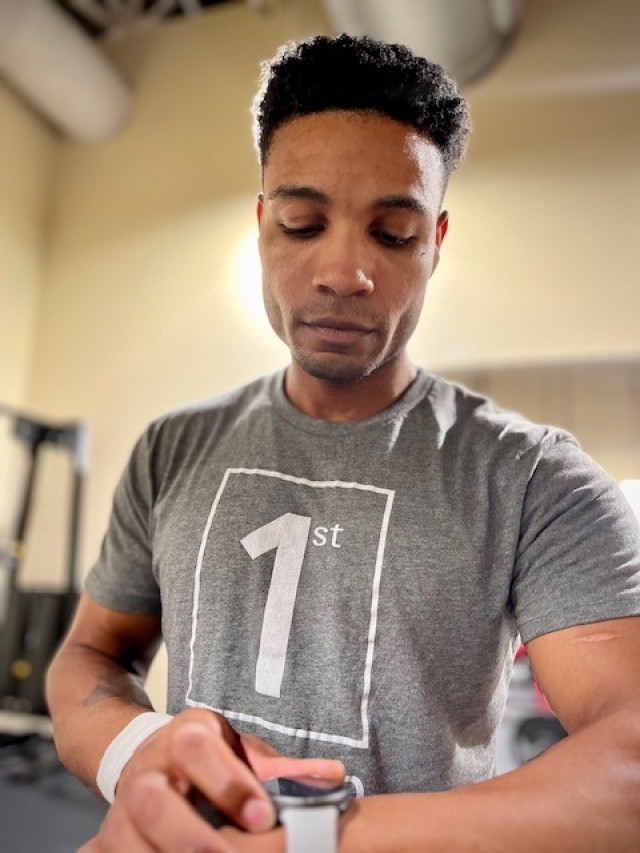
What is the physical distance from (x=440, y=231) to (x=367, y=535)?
0.32m

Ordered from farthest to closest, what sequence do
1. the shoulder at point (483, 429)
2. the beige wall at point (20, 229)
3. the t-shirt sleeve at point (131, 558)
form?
the beige wall at point (20, 229) → the t-shirt sleeve at point (131, 558) → the shoulder at point (483, 429)

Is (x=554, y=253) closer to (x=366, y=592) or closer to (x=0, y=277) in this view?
(x=366, y=592)

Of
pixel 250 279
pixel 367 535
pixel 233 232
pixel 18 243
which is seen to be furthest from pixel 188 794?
pixel 18 243

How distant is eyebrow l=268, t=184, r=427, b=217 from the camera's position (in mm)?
552

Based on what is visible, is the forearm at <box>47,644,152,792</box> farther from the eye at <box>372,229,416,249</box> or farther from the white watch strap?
the eye at <box>372,229,416,249</box>

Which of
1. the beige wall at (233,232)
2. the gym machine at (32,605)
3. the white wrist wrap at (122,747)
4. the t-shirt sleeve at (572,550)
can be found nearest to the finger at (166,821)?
the white wrist wrap at (122,747)

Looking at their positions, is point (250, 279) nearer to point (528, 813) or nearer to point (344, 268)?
point (344, 268)

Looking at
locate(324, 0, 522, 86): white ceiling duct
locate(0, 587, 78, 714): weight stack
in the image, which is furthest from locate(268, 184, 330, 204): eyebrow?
locate(0, 587, 78, 714): weight stack

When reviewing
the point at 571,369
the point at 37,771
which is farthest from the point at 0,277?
the point at 571,369

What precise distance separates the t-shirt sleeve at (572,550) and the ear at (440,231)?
0.75 feet

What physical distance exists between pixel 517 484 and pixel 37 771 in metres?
1.29

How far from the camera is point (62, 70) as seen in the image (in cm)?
166

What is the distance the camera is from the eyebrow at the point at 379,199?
21.7 inches

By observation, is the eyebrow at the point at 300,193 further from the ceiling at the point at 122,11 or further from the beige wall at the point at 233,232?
the ceiling at the point at 122,11
